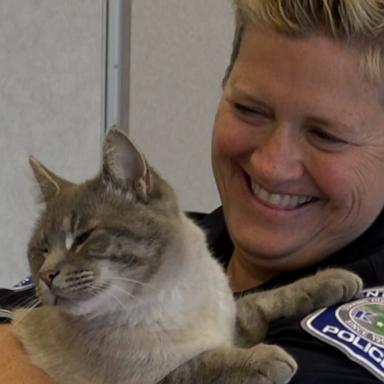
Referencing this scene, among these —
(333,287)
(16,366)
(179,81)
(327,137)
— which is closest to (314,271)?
(333,287)

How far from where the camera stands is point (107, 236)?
100 cm

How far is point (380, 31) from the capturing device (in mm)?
1012

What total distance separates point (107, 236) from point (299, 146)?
30cm

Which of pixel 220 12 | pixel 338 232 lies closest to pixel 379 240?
pixel 338 232

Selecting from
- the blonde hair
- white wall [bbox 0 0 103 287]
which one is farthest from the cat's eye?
→ white wall [bbox 0 0 103 287]

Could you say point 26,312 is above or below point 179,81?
below

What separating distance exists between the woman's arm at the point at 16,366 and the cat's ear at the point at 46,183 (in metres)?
0.21

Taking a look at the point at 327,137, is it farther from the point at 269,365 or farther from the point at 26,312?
the point at 26,312

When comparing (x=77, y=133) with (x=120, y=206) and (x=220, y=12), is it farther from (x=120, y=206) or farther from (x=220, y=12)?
(x=120, y=206)

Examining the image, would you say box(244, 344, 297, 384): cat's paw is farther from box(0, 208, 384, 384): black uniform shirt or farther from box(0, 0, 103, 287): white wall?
box(0, 0, 103, 287): white wall

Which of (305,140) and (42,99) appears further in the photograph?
(42,99)

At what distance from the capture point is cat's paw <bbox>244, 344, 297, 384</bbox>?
0.90m

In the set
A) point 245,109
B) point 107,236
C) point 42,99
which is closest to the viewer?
point 107,236

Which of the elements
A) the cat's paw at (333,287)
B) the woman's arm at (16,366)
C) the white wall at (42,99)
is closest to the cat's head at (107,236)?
the woman's arm at (16,366)
